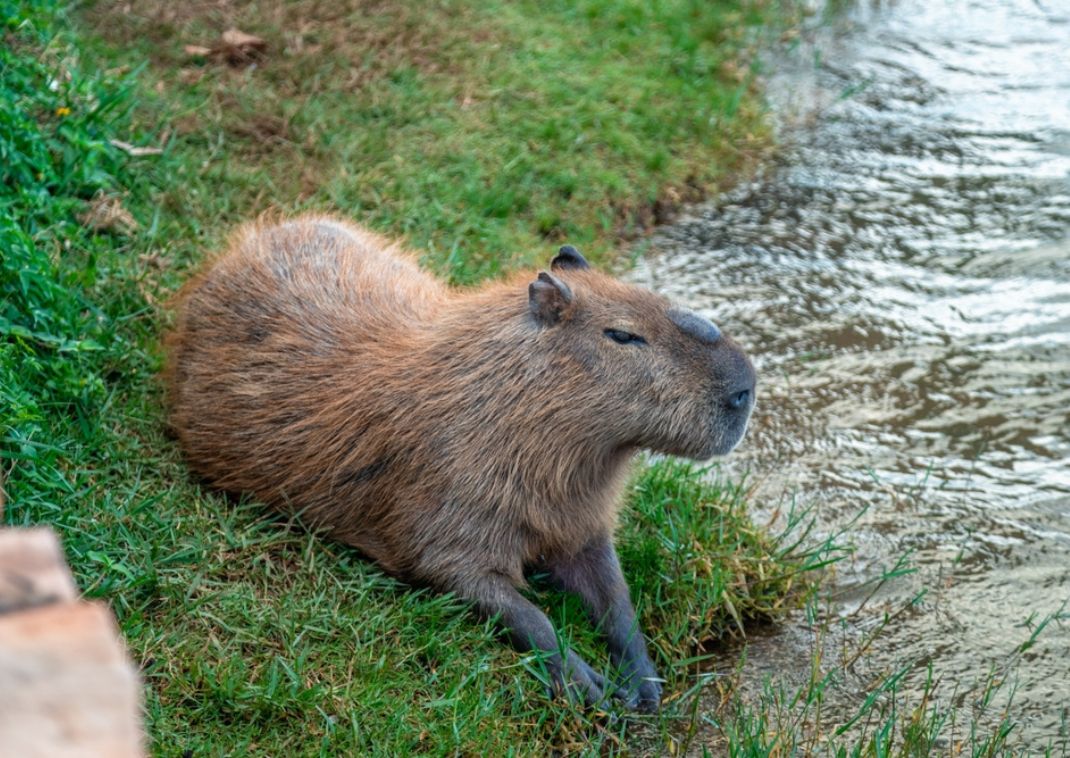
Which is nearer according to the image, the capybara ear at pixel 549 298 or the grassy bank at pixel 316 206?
the grassy bank at pixel 316 206

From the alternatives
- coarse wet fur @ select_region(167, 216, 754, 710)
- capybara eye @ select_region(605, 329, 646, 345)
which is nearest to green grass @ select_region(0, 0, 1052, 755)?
coarse wet fur @ select_region(167, 216, 754, 710)

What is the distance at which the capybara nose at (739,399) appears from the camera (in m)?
3.74

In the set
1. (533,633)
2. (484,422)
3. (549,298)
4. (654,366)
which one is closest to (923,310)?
(654,366)

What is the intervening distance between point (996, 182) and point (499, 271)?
3.04 metres

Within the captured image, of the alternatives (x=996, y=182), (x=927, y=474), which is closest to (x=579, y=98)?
(x=996, y=182)

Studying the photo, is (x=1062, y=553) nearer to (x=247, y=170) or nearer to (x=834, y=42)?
(x=247, y=170)

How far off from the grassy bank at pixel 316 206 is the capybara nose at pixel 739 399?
64cm

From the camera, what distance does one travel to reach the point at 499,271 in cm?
555

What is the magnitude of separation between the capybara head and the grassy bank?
0.61 meters

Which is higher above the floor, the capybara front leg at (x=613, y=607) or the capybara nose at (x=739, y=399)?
the capybara nose at (x=739, y=399)

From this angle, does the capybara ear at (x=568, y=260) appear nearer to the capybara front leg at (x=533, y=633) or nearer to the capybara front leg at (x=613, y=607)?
the capybara front leg at (x=613, y=607)

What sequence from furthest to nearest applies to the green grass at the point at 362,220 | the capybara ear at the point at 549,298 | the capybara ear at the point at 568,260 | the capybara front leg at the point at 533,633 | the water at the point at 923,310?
the water at the point at 923,310
the capybara ear at the point at 568,260
the capybara ear at the point at 549,298
the capybara front leg at the point at 533,633
the green grass at the point at 362,220

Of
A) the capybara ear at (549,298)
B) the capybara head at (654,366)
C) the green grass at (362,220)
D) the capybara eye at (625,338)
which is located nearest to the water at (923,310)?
the green grass at (362,220)

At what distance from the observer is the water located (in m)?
4.38
